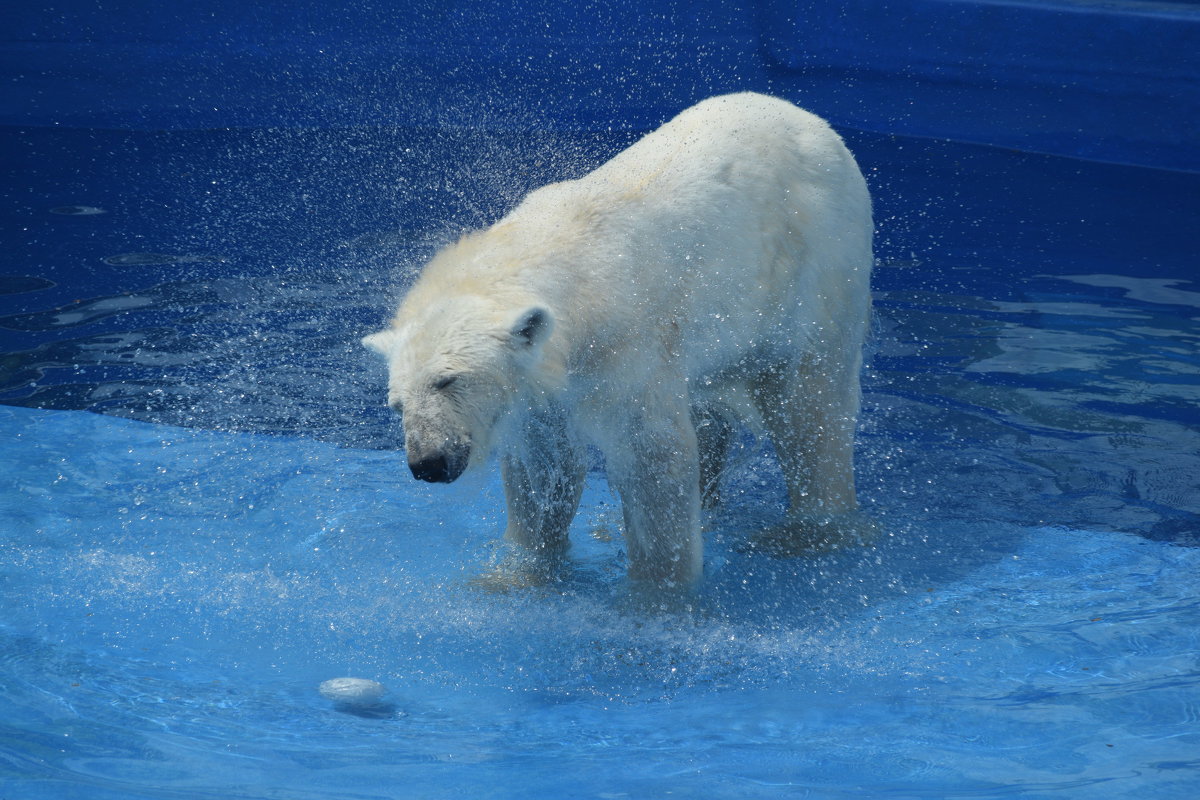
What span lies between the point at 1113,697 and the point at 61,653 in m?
2.78

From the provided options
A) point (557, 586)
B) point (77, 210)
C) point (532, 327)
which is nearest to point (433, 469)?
point (532, 327)

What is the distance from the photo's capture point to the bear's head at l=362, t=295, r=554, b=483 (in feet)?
9.36

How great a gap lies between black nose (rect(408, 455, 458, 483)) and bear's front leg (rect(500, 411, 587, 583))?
0.49 m

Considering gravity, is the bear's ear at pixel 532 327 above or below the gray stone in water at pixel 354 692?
above

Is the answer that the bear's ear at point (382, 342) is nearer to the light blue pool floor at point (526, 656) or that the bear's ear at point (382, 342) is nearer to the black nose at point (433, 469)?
the black nose at point (433, 469)

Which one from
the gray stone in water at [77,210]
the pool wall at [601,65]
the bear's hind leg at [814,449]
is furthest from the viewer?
the pool wall at [601,65]

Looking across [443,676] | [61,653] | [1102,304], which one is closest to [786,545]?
[443,676]

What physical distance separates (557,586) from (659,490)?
573 mm

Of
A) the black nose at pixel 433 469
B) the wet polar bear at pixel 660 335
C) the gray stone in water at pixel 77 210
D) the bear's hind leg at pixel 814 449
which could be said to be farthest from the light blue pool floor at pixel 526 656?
the gray stone in water at pixel 77 210

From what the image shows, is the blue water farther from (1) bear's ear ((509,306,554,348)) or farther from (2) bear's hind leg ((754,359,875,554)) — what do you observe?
(1) bear's ear ((509,306,554,348))

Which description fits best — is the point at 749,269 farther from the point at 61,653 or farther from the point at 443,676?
the point at 61,653

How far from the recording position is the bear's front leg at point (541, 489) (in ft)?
11.3

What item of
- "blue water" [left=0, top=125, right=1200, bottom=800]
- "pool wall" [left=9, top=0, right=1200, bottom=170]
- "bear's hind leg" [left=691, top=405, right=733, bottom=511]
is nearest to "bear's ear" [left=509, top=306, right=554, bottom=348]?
"blue water" [left=0, top=125, right=1200, bottom=800]

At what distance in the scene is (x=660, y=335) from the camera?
3373 mm
